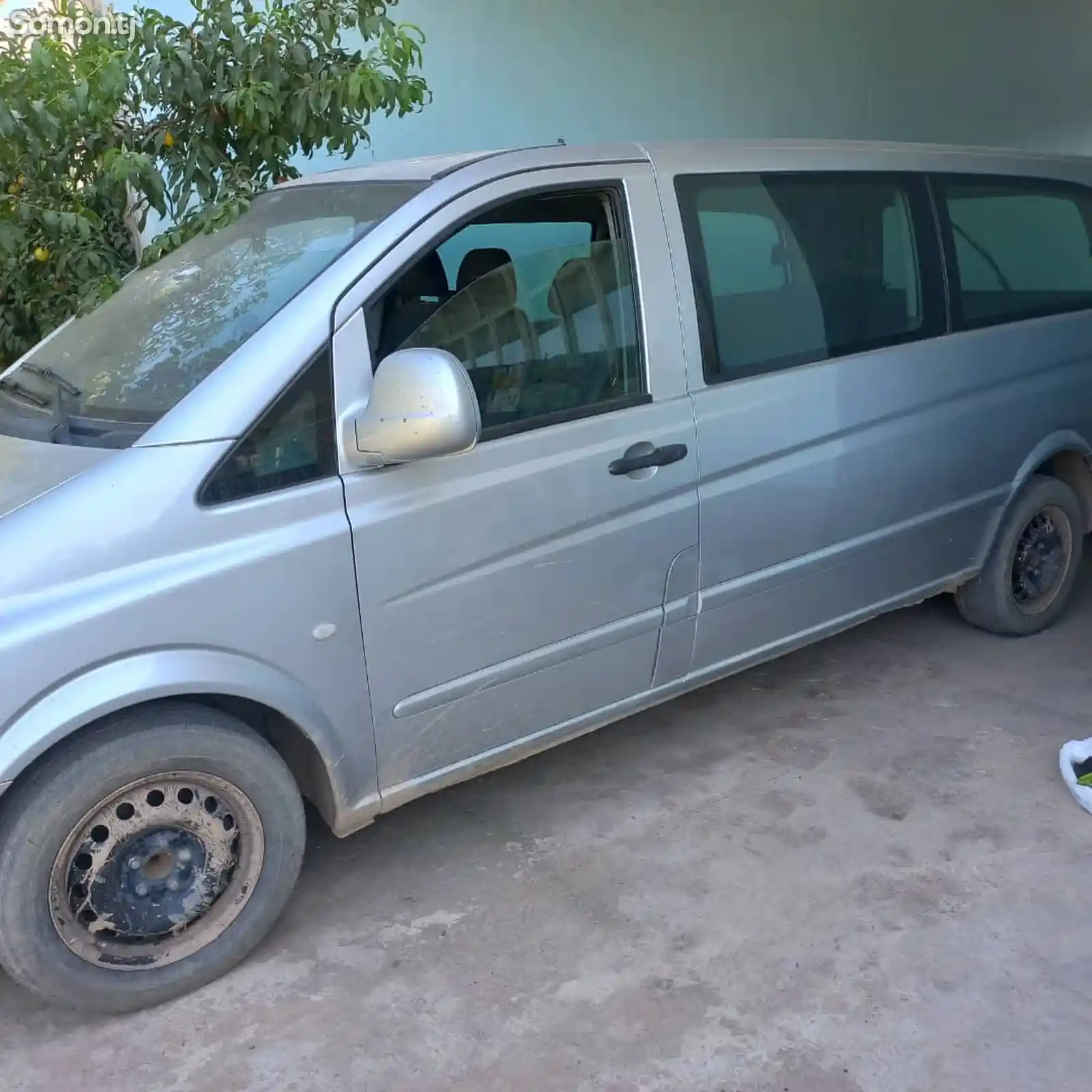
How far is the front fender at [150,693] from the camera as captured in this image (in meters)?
2.24

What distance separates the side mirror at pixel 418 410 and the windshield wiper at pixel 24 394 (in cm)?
89

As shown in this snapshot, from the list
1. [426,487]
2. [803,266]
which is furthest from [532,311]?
[803,266]

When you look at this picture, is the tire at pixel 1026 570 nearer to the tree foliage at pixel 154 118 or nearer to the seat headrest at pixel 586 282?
the seat headrest at pixel 586 282

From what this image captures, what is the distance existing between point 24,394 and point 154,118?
5.93 feet

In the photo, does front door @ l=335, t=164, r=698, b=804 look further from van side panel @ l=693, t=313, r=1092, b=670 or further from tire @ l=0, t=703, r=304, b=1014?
tire @ l=0, t=703, r=304, b=1014

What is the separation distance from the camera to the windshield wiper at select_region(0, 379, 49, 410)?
9.37 feet

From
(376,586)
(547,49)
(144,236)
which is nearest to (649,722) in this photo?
(376,586)

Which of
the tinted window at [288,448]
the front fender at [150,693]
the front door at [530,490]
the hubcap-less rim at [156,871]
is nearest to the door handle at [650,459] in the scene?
the front door at [530,490]

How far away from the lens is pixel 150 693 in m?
2.36

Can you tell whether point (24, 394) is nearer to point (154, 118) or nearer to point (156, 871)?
Result: point (156, 871)

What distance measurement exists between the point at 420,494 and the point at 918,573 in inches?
84.2

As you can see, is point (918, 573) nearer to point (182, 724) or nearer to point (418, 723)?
point (418, 723)

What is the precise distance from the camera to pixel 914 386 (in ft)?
12.4

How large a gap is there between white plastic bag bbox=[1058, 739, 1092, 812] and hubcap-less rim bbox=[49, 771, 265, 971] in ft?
7.75
